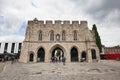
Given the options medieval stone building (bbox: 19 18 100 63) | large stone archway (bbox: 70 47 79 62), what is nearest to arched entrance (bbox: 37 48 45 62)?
medieval stone building (bbox: 19 18 100 63)

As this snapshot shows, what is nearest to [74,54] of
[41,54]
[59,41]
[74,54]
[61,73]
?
[74,54]

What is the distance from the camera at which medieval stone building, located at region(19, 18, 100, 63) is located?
99.3 ft

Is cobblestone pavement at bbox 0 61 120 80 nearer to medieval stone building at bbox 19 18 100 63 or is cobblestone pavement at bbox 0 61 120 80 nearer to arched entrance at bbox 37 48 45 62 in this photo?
medieval stone building at bbox 19 18 100 63

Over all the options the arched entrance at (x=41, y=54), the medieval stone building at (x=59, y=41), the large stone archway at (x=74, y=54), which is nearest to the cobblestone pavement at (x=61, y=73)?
the medieval stone building at (x=59, y=41)

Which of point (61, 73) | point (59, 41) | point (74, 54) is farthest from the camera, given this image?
point (74, 54)

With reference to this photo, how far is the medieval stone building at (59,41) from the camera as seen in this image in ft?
99.3

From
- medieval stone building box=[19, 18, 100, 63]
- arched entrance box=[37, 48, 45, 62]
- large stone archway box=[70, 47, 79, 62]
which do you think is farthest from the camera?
large stone archway box=[70, 47, 79, 62]

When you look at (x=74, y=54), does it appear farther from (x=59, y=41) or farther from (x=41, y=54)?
(x=41, y=54)

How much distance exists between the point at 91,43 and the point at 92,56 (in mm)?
2974

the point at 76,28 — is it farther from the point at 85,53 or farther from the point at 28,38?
the point at 28,38

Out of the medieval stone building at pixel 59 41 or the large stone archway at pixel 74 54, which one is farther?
the large stone archway at pixel 74 54

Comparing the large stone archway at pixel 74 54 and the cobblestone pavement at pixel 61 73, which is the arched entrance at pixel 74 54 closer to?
the large stone archway at pixel 74 54

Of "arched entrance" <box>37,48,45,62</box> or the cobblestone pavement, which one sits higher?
"arched entrance" <box>37,48,45,62</box>

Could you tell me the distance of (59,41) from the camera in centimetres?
3117
